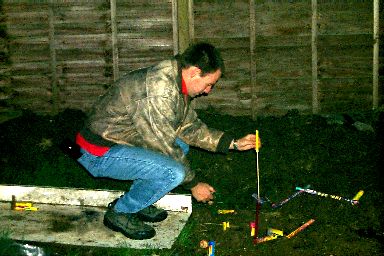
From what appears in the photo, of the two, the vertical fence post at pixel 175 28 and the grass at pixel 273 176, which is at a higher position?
the vertical fence post at pixel 175 28

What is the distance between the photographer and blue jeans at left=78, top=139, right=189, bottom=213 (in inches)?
162

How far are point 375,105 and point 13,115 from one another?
7.29 m

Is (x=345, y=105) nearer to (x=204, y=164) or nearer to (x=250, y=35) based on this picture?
(x=250, y=35)

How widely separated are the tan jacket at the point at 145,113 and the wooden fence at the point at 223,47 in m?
4.44

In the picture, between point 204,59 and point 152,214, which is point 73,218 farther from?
point 204,59

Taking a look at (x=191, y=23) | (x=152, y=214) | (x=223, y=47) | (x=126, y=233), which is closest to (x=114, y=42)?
(x=191, y=23)

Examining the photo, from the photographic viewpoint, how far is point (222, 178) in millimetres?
6266

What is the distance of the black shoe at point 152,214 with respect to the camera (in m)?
4.73

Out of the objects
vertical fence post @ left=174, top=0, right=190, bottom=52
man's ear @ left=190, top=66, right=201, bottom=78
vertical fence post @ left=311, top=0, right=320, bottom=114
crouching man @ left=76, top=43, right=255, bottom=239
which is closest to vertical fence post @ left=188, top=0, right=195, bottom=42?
vertical fence post @ left=174, top=0, right=190, bottom=52

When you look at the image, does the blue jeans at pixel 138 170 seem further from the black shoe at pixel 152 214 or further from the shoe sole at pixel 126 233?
the black shoe at pixel 152 214

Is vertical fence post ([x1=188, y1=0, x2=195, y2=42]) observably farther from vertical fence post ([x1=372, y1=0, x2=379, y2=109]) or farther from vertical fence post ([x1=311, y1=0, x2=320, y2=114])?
vertical fence post ([x1=372, y1=0, x2=379, y2=109])

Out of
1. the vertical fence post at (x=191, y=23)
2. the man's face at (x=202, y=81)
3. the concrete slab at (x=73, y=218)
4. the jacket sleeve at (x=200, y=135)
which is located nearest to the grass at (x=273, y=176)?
the concrete slab at (x=73, y=218)

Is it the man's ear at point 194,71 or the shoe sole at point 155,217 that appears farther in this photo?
the shoe sole at point 155,217

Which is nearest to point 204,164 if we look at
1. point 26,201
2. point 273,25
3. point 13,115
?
point 26,201
